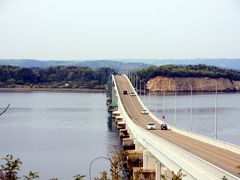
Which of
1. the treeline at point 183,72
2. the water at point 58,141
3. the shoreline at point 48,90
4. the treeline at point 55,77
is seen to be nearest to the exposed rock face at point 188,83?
the treeline at point 183,72

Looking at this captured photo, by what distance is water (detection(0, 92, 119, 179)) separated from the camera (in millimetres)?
36094

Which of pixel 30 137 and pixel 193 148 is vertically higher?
pixel 193 148

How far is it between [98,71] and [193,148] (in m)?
156

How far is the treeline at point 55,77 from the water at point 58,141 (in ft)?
275

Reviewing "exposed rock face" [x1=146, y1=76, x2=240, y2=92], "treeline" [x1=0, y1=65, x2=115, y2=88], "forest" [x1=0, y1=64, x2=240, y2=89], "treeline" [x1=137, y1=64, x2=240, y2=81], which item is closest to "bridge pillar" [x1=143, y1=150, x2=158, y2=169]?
"exposed rock face" [x1=146, y1=76, x2=240, y2=92]

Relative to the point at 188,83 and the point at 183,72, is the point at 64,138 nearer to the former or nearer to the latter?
the point at 188,83

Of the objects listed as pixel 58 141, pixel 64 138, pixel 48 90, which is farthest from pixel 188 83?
pixel 58 141

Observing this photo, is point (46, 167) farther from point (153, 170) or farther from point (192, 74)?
point (192, 74)

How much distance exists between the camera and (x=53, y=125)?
66.3m

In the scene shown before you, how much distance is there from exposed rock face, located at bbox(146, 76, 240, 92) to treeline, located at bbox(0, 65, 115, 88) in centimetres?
1321

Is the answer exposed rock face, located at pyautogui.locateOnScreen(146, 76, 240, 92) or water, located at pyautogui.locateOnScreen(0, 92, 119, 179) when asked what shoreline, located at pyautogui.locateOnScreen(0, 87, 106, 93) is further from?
water, located at pyautogui.locateOnScreen(0, 92, 119, 179)

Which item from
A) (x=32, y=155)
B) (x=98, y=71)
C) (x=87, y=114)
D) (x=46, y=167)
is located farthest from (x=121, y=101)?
(x=98, y=71)

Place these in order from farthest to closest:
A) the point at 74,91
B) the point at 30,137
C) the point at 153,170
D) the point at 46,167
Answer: the point at 74,91
the point at 30,137
the point at 46,167
the point at 153,170

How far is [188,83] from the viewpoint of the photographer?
158375 millimetres
